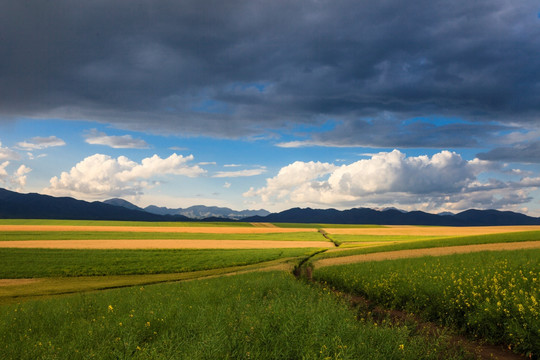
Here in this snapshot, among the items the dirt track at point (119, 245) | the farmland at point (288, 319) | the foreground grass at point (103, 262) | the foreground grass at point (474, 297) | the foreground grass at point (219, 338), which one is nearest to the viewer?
the foreground grass at point (219, 338)

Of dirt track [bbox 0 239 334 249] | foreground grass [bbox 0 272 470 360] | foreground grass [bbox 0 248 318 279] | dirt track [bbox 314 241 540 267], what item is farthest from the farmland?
dirt track [bbox 0 239 334 249]

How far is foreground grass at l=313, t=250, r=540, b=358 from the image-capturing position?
10.6m

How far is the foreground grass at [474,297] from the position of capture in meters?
10.6

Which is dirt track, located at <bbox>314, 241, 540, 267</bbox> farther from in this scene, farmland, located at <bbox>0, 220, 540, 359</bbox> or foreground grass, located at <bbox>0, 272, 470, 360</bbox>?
foreground grass, located at <bbox>0, 272, 470, 360</bbox>

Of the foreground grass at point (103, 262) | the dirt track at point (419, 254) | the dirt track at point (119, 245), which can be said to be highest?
the dirt track at point (419, 254)

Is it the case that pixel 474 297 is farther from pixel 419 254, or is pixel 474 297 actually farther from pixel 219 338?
pixel 419 254

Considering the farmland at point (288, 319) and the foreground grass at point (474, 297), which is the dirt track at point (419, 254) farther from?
the foreground grass at point (474, 297)

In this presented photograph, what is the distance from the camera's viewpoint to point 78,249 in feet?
187

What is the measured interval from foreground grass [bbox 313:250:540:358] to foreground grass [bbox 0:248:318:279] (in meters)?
26.5

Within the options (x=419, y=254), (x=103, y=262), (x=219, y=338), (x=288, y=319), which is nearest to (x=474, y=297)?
(x=288, y=319)

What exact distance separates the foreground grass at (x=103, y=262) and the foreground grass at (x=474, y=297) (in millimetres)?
26539

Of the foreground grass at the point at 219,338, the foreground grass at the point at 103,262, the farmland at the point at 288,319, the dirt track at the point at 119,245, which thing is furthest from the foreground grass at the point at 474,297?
the dirt track at the point at 119,245

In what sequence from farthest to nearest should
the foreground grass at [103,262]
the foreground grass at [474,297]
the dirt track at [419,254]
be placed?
the foreground grass at [103,262], the dirt track at [419,254], the foreground grass at [474,297]

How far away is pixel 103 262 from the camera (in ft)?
147
